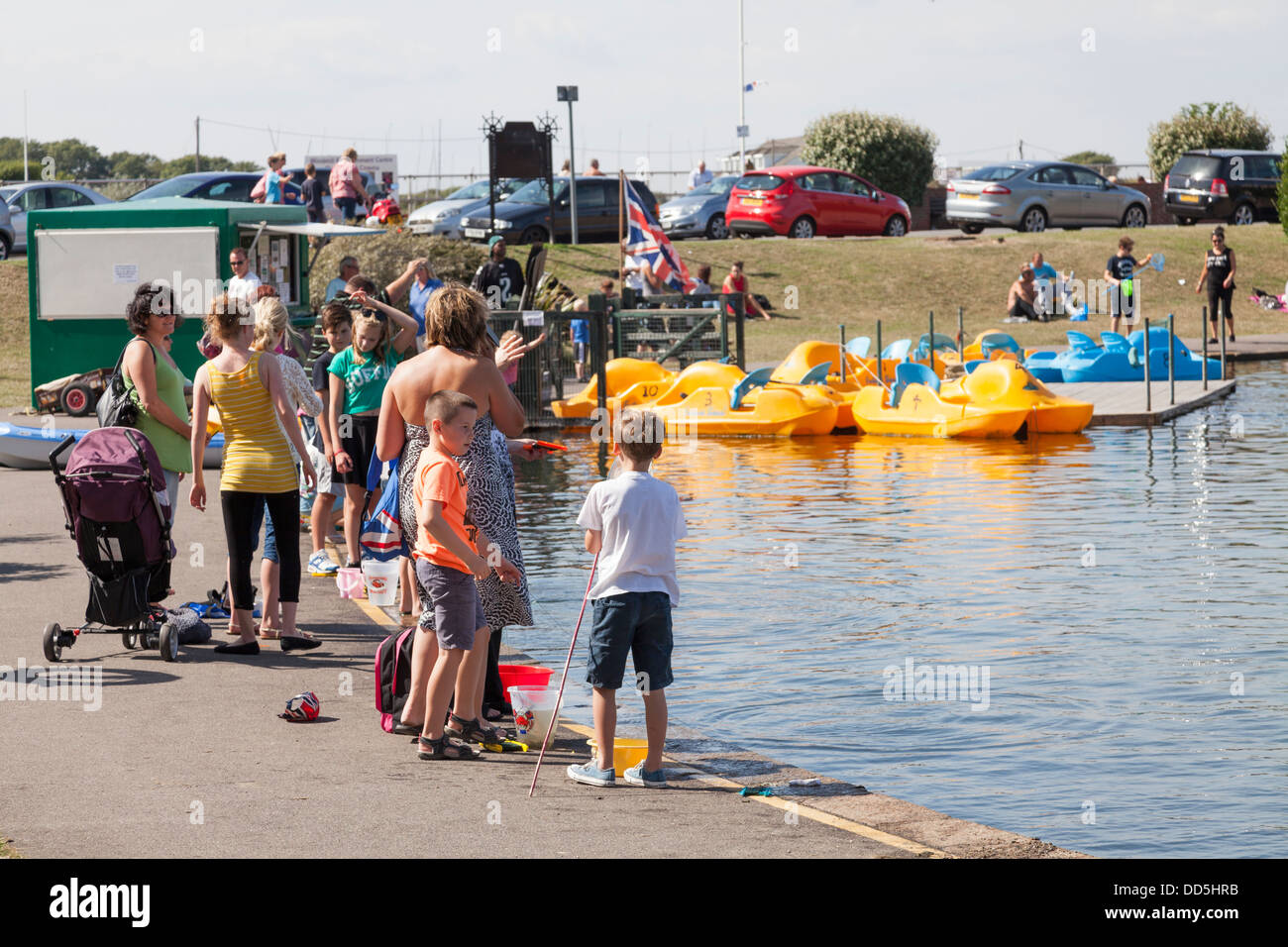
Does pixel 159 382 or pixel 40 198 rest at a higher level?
pixel 40 198

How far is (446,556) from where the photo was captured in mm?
6883

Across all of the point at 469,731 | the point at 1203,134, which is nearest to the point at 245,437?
the point at 469,731

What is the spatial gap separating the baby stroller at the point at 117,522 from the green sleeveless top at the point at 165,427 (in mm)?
461

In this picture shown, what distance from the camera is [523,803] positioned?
630cm

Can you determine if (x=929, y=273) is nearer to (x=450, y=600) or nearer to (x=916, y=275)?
(x=916, y=275)

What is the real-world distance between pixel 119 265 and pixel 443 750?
555 inches

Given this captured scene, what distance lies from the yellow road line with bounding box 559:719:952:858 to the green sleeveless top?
12.6 feet

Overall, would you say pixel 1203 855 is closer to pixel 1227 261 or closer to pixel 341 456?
pixel 341 456

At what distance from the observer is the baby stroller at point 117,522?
859 centimetres

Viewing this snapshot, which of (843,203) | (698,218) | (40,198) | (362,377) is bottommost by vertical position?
(362,377)

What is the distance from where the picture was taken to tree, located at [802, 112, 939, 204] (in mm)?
46094

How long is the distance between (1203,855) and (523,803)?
2.49 metres
